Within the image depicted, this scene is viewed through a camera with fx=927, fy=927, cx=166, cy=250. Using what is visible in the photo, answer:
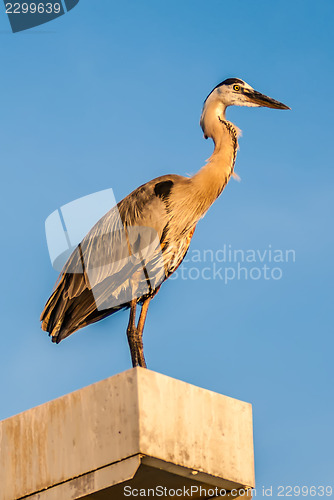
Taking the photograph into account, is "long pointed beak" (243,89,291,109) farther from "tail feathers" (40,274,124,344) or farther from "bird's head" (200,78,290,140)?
"tail feathers" (40,274,124,344)

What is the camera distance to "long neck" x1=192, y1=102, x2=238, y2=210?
32.3 feet

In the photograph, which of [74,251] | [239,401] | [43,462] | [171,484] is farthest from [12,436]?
[74,251]

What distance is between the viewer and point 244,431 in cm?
781

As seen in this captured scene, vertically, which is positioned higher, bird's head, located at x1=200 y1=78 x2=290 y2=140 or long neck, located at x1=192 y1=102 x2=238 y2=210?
bird's head, located at x1=200 y1=78 x2=290 y2=140

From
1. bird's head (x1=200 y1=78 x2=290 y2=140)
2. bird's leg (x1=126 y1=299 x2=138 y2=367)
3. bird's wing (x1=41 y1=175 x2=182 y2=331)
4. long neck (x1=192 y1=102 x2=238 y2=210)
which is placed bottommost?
bird's leg (x1=126 y1=299 x2=138 y2=367)

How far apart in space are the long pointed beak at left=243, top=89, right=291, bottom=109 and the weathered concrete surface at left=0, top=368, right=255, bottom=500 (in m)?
4.24

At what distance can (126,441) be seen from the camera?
693 cm

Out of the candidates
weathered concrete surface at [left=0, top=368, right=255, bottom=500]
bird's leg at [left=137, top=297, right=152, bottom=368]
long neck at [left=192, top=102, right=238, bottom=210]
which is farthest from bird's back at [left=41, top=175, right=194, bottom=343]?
weathered concrete surface at [left=0, top=368, right=255, bottom=500]

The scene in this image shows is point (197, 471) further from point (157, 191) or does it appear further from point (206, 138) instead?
point (206, 138)

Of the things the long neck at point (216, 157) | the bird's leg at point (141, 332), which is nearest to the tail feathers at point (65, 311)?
the bird's leg at point (141, 332)

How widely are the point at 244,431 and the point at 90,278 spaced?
8.52ft

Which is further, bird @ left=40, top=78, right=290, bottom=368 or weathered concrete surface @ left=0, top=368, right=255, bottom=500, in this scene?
bird @ left=40, top=78, right=290, bottom=368

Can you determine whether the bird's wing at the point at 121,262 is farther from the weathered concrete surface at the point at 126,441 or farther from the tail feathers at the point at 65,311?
the weathered concrete surface at the point at 126,441

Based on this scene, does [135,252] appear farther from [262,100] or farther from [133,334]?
[262,100]
